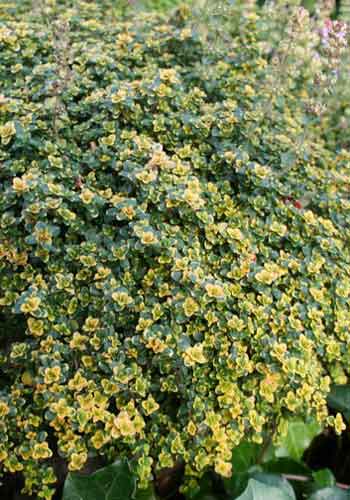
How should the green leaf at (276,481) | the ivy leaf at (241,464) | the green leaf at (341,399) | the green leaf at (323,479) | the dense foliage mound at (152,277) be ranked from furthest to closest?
the green leaf at (341,399) < the green leaf at (323,479) < the ivy leaf at (241,464) < the green leaf at (276,481) < the dense foliage mound at (152,277)

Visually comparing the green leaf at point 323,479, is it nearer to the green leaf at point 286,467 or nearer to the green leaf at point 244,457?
the green leaf at point 286,467

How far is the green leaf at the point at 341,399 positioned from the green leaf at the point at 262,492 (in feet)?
1.63

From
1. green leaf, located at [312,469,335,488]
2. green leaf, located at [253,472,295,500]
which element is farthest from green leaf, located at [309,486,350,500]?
green leaf, located at [312,469,335,488]

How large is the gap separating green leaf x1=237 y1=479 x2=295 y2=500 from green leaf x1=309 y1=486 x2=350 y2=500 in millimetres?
115

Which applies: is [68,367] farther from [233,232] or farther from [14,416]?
[233,232]

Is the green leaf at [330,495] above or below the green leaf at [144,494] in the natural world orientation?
above

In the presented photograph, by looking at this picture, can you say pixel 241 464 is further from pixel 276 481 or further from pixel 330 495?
pixel 330 495

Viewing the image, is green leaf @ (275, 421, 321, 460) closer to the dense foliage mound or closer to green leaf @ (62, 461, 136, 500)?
the dense foliage mound

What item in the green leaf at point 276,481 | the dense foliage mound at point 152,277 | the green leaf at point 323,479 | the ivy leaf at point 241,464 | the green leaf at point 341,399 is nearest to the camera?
the dense foliage mound at point 152,277

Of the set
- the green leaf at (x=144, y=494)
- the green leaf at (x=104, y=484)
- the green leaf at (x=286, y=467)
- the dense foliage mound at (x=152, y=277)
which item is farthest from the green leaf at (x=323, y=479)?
the green leaf at (x=104, y=484)

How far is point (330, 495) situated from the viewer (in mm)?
1896

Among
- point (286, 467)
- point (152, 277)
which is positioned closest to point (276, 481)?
point (286, 467)

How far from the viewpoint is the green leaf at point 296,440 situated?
7.48 ft

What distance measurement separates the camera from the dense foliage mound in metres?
1.72
